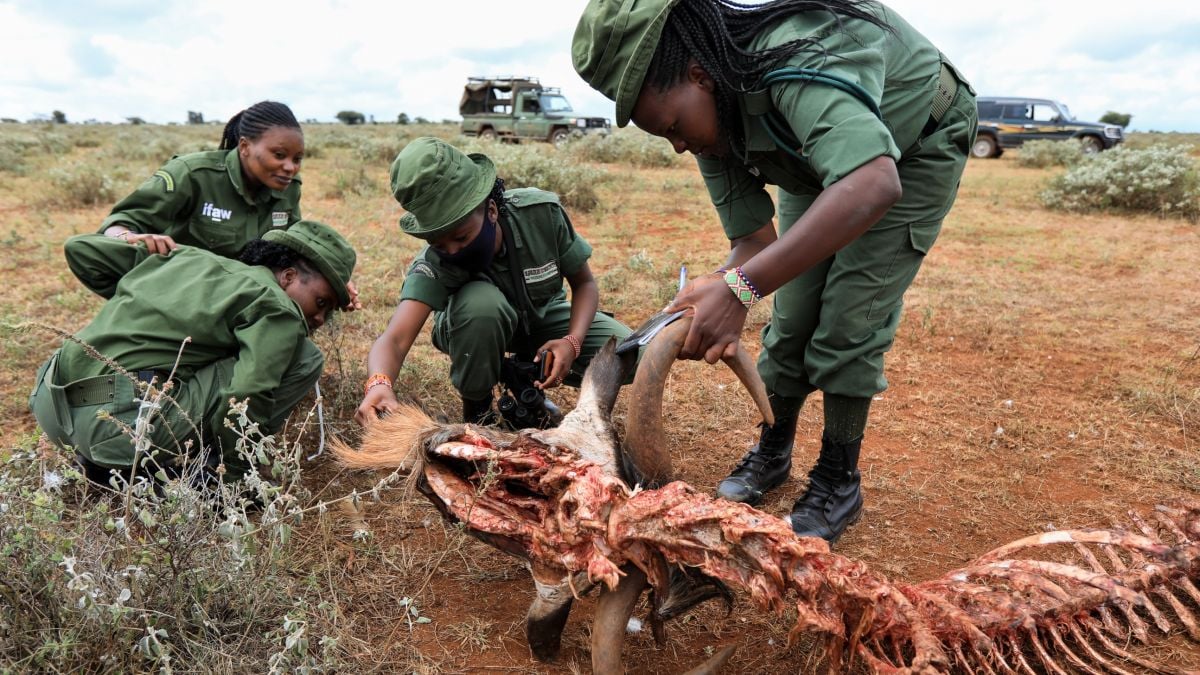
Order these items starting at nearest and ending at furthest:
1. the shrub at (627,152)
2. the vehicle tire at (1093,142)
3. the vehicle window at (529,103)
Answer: the shrub at (627,152)
the vehicle tire at (1093,142)
the vehicle window at (529,103)

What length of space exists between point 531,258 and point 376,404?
3.44 ft

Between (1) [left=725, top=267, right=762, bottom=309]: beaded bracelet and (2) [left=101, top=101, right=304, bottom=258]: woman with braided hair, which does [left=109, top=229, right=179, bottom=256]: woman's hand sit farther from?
(1) [left=725, top=267, right=762, bottom=309]: beaded bracelet

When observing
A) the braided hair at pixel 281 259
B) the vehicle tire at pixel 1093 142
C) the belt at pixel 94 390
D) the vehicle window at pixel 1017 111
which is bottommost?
the belt at pixel 94 390

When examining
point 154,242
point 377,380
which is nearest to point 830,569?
point 377,380

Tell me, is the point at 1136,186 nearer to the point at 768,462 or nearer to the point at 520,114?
the point at 768,462

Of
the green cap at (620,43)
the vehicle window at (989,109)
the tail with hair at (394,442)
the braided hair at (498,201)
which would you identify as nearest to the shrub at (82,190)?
the braided hair at (498,201)

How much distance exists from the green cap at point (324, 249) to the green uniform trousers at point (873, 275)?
1675 millimetres

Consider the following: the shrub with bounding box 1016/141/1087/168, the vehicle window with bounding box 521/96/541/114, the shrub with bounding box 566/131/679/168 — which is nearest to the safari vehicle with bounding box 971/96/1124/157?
the shrub with bounding box 1016/141/1087/168

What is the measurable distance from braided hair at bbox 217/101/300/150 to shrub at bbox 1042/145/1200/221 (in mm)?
9388

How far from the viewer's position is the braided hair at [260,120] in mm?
3770

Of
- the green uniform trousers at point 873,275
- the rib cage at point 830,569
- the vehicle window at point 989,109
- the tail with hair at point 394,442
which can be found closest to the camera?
the rib cage at point 830,569

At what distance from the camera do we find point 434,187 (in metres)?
2.77

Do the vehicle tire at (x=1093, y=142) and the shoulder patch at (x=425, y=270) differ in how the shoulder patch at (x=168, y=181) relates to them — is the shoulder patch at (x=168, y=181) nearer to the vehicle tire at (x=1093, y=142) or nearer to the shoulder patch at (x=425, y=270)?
the shoulder patch at (x=425, y=270)

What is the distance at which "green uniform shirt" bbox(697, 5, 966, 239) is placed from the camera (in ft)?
5.76
